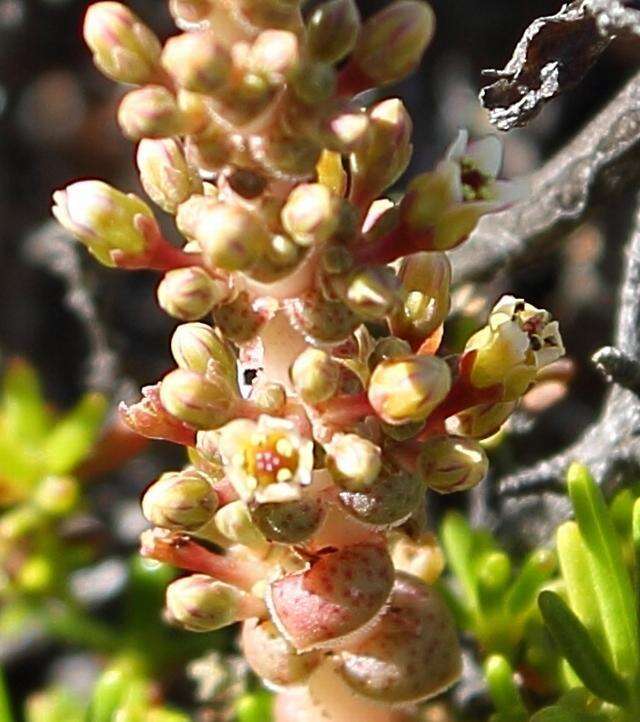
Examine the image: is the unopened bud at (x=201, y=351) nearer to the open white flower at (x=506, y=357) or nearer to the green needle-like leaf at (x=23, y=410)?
the open white flower at (x=506, y=357)

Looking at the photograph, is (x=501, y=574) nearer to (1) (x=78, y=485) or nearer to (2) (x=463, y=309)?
(2) (x=463, y=309)

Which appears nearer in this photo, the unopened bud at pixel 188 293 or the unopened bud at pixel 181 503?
the unopened bud at pixel 188 293

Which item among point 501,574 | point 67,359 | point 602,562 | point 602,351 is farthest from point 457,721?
point 67,359

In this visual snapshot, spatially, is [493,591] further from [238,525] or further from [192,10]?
[192,10]

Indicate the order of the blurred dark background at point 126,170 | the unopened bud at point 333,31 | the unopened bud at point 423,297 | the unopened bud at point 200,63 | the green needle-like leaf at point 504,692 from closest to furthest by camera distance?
the unopened bud at point 200,63, the unopened bud at point 333,31, the unopened bud at point 423,297, the green needle-like leaf at point 504,692, the blurred dark background at point 126,170

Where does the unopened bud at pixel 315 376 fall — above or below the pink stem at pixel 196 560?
above

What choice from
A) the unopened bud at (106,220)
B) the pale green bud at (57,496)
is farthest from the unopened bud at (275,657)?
the pale green bud at (57,496)
